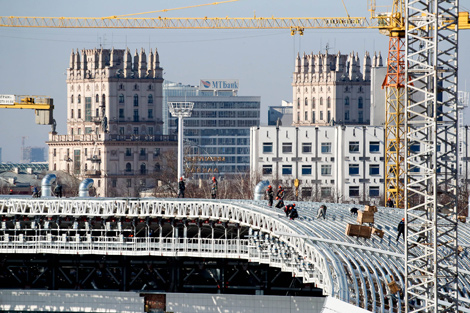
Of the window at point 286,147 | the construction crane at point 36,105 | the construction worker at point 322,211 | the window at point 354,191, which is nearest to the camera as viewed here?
the construction worker at point 322,211

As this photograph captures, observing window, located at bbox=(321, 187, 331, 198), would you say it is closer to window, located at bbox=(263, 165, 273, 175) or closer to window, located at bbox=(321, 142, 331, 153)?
window, located at bbox=(321, 142, 331, 153)

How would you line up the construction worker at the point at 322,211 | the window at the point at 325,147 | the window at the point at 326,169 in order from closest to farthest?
1. the construction worker at the point at 322,211
2. the window at the point at 325,147
3. the window at the point at 326,169

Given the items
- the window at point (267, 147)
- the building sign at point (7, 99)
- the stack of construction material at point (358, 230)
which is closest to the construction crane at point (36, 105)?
the building sign at point (7, 99)

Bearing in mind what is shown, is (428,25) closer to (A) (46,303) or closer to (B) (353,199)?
(A) (46,303)

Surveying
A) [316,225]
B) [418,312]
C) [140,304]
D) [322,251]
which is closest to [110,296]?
[140,304]

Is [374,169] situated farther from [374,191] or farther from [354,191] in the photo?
[354,191]

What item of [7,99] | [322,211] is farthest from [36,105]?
[322,211]

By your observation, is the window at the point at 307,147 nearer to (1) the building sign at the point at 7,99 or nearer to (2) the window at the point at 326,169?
(2) the window at the point at 326,169

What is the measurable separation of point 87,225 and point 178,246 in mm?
12578

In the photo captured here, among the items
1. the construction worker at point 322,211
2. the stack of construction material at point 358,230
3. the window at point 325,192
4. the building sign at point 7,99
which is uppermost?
the building sign at point 7,99

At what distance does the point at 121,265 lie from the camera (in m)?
113

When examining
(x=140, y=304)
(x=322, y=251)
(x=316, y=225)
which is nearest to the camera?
(x=322, y=251)

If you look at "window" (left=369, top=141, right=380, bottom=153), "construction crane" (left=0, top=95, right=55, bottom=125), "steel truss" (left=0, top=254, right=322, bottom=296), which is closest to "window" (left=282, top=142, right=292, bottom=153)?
"window" (left=369, top=141, right=380, bottom=153)

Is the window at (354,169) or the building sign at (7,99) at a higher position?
the building sign at (7,99)
